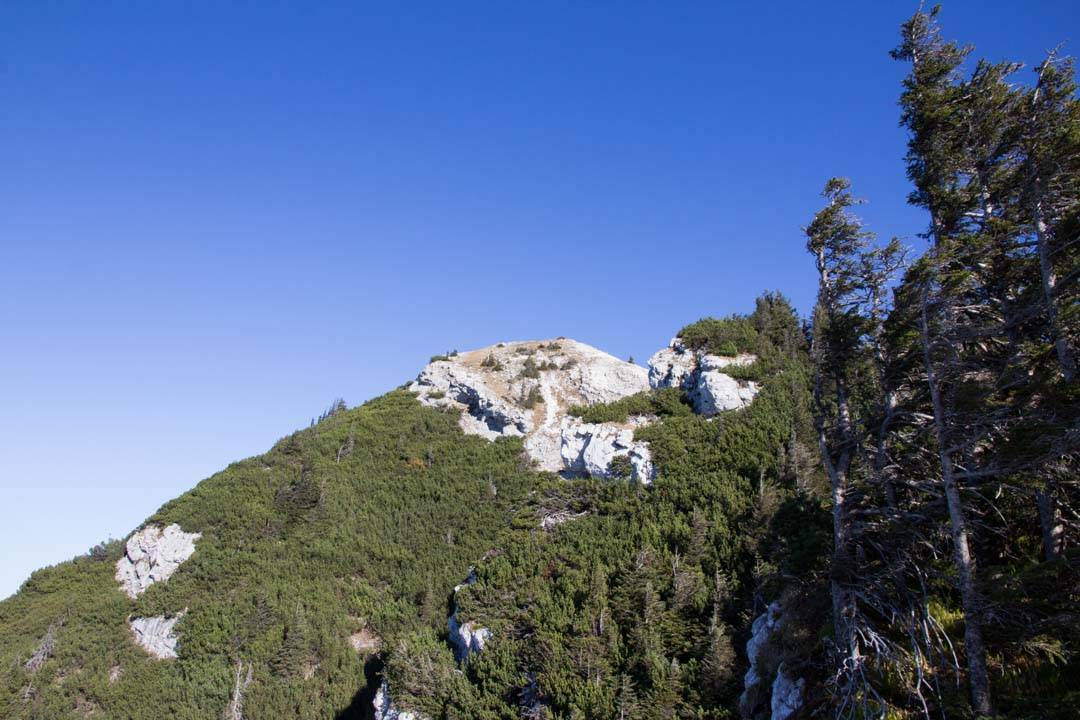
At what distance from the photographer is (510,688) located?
83.5 ft

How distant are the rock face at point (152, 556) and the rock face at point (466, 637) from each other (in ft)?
84.1

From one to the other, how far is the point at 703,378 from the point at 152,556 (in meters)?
46.4

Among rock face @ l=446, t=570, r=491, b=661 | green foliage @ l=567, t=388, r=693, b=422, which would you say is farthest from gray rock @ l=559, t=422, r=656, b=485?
rock face @ l=446, t=570, r=491, b=661

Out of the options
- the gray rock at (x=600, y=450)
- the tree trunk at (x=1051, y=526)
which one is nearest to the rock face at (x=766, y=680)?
the tree trunk at (x=1051, y=526)

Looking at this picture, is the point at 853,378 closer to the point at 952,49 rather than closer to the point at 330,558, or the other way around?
the point at 952,49

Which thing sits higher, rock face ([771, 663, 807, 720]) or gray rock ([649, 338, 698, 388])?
gray rock ([649, 338, 698, 388])

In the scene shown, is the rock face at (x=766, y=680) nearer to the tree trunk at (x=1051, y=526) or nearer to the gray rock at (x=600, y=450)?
the tree trunk at (x=1051, y=526)

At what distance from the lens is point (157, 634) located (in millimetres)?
37812

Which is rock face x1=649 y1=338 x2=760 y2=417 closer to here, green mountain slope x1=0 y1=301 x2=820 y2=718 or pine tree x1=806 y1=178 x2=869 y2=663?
green mountain slope x1=0 y1=301 x2=820 y2=718

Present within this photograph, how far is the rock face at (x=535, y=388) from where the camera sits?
52.6 meters

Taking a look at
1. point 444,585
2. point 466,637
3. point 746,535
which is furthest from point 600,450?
point 466,637

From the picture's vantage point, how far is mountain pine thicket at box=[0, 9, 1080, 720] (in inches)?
408

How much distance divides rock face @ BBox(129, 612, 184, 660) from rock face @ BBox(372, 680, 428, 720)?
58.4ft

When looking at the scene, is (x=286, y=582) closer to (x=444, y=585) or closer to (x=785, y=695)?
(x=444, y=585)
